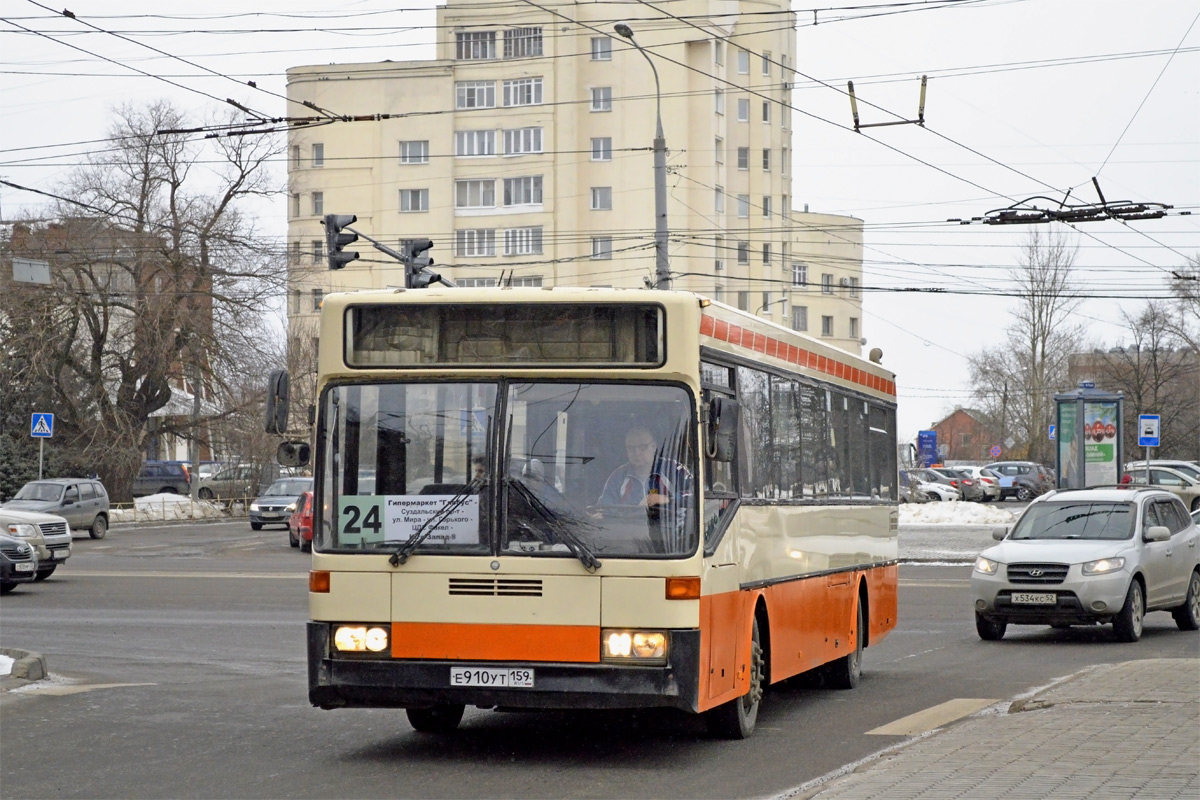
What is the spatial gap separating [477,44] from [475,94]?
8.22ft

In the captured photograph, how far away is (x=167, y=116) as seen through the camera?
187 feet

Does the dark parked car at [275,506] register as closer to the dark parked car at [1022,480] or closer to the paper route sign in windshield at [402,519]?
the dark parked car at [1022,480]

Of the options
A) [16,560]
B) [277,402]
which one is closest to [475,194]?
[16,560]

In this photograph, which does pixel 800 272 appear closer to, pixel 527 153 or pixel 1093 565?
pixel 527 153

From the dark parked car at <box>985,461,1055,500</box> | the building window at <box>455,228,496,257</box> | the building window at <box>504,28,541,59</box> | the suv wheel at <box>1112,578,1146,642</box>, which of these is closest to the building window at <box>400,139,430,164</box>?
the building window at <box>455,228,496,257</box>

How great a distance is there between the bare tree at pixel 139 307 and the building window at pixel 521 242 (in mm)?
24326

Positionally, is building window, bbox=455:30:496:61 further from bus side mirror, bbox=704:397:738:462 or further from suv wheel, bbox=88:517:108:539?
bus side mirror, bbox=704:397:738:462

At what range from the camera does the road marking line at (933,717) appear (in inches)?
425

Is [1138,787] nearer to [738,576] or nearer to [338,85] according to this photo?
[738,576]

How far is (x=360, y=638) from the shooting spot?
29.6 ft

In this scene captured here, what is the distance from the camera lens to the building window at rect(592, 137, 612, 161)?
8244cm

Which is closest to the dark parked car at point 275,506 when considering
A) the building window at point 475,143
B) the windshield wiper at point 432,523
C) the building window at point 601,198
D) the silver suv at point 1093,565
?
the silver suv at point 1093,565

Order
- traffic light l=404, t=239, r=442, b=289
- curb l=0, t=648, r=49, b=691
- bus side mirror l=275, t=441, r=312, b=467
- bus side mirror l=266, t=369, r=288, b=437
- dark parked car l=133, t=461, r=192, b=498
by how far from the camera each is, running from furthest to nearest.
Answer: dark parked car l=133, t=461, r=192, b=498, traffic light l=404, t=239, r=442, b=289, curb l=0, t=648, r=49, b=691, bus side mirror l=275, t=441, r=312, b=467, bus side mirror l=266, t=369, r=288, b=437

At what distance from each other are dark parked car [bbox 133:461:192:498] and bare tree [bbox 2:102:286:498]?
11130 mm
